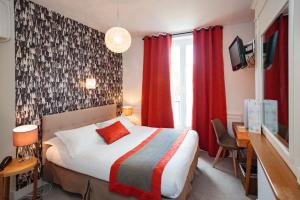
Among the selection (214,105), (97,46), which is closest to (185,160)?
(214,105)

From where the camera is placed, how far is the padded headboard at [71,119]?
2.67m

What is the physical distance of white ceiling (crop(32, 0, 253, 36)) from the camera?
2652 mm

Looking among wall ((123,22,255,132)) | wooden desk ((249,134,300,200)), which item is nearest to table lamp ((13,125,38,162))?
wooden desk ((249,134,300,200))

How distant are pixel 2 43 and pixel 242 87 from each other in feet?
13.4

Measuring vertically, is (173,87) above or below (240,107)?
above

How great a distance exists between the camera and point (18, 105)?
2.36 metres

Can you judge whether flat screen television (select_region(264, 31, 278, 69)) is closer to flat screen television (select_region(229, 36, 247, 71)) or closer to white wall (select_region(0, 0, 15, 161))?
flat screen television (select_region(229, 36, 247, 71))

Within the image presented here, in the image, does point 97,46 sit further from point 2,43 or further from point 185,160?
point 185,160

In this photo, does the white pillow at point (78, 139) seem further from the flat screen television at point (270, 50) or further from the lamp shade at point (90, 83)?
the flat screen television at point (270, 50)

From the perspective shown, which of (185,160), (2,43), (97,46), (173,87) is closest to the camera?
(185,160)

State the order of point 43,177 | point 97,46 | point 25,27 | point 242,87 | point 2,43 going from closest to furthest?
point 2,43
point 25,27
point 43,177
point 242,87
point 97,46

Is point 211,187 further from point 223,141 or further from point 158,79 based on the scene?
point 158,79

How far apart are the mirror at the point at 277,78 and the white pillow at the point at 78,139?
232 cm

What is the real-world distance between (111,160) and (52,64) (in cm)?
Answer: 191
